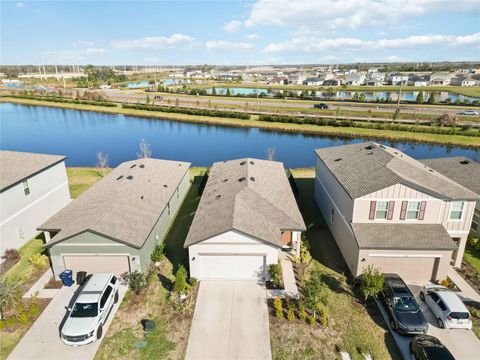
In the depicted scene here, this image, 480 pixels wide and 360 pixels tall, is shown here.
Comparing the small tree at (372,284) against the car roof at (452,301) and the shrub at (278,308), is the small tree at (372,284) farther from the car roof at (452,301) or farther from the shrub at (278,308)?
the shrub at (278,308)

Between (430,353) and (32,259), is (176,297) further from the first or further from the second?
(430,353)

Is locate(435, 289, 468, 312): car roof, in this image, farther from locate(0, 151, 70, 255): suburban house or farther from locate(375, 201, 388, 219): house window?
locate(0, 151, 70, 255): suburban house

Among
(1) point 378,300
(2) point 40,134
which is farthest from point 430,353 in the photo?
(2) point 40,134

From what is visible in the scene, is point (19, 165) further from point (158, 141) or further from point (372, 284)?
point (158, 141)

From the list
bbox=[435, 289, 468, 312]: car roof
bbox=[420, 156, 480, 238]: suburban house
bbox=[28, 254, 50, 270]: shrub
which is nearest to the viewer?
bbox=[435, 289, 468, 312]: car roof

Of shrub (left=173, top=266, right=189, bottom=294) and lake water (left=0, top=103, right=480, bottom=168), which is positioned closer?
shrub (left=173, top=266, right=189, bottom=294)

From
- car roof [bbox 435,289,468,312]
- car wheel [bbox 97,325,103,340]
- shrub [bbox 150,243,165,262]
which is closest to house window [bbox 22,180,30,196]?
shrub [bbox 150,243,165,262]
